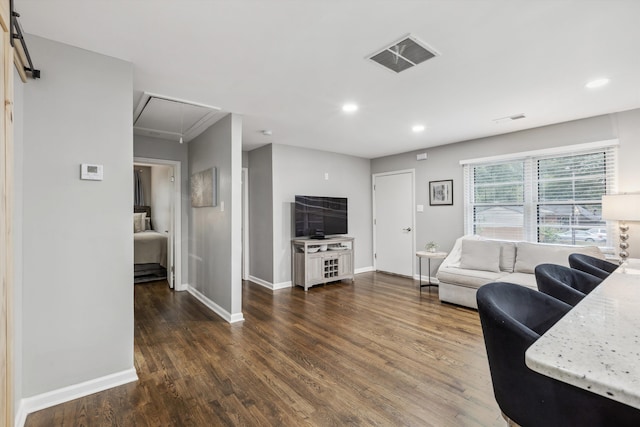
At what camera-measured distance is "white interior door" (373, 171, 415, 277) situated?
5.74 meters

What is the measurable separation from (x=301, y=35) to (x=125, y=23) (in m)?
1.07

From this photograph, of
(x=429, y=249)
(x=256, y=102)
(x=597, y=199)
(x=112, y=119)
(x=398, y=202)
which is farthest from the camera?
(x=398, y=202)

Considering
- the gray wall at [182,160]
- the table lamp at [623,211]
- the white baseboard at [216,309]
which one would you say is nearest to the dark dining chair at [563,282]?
the table lamp at [623,211]

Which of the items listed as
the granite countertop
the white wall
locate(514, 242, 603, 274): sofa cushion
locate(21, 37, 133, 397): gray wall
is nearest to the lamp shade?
locate(514, 242, 603, 274): sofa cushion

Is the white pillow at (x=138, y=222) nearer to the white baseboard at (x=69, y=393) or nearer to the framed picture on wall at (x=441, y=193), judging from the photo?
the white baseboard at (x=69, y=393)

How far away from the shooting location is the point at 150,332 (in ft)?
10.5

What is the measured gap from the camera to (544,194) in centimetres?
420

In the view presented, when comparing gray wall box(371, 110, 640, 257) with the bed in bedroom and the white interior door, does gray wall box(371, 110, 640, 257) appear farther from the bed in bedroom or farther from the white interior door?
the bed in bedroom

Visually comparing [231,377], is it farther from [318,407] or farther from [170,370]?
[318,407]

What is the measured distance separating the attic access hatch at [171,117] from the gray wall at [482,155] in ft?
11.8

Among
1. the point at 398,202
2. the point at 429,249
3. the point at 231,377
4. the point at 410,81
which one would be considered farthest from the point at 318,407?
the point at 398,202

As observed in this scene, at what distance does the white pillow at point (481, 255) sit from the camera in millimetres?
4055

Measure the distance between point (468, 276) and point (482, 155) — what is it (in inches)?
78.1

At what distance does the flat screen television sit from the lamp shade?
11.8 ft
